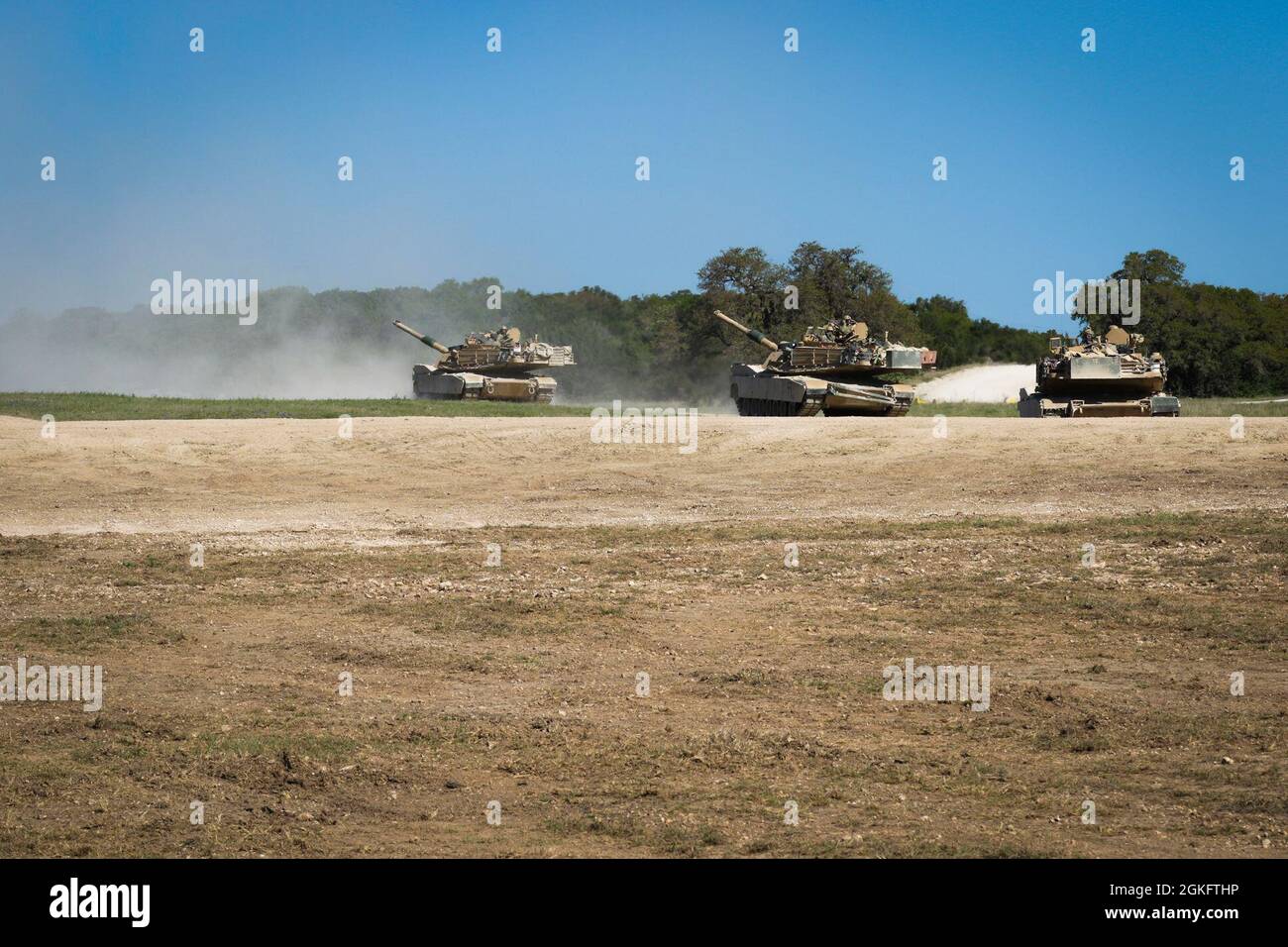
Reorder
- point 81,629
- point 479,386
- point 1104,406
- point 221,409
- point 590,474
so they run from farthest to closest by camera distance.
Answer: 1. point 479,386
2. point 1104,406
3. point 221,409
4. point 590,474
5. point 81,629

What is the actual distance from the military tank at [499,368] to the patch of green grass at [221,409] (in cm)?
938

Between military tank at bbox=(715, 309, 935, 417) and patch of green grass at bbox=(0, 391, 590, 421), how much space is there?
471 cm

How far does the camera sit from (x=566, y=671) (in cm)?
1096

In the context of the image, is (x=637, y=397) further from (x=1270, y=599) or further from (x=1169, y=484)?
(x=1270, y=599)

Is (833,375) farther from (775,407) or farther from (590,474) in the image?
(590,474)

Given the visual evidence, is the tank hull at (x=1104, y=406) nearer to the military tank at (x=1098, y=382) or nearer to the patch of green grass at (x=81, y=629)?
the military tank at (x=1098, y=382)

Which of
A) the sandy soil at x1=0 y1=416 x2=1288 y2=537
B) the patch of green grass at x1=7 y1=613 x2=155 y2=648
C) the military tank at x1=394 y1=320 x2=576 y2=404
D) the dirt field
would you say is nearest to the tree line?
the military tank at x1=394 y1=320 x2=576 y2=404

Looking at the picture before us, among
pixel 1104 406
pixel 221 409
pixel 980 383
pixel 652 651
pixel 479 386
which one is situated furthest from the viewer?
pixel 980 383

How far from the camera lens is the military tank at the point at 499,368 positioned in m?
46.3

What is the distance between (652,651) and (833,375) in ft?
81.1

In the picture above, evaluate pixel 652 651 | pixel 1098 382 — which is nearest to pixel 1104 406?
pixel 1098 382

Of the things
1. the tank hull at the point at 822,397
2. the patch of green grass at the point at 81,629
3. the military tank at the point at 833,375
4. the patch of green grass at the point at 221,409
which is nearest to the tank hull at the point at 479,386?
the patch of green grass at the point at 221,409

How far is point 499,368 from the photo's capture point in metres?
47.4

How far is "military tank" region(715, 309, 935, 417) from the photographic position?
3306 cm
